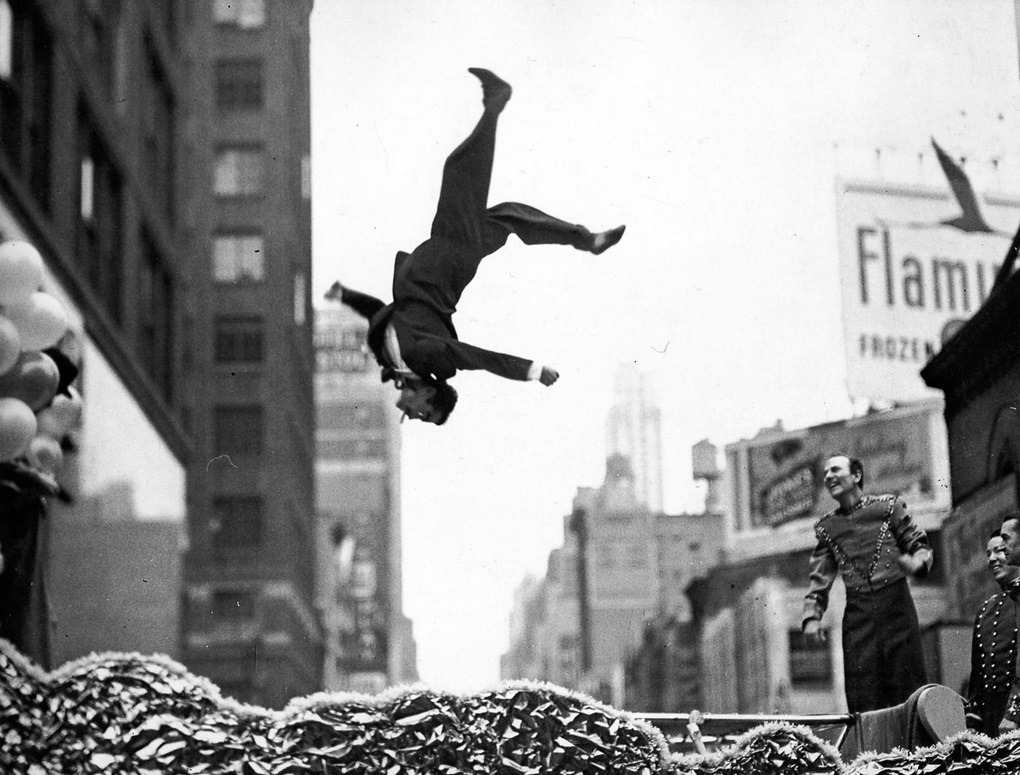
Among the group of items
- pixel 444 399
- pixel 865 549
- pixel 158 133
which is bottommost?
pixel 865 549

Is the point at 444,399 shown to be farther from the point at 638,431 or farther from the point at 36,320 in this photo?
the point at 36,320

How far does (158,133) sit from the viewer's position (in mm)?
3736

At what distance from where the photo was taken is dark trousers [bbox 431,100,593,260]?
380 centimetres

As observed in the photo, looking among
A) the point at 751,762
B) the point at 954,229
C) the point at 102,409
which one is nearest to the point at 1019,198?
the point at 954,229

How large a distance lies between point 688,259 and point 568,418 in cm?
48

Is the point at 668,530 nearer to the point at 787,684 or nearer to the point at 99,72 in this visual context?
the point at 787,684

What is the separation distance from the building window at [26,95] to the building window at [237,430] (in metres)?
0.61

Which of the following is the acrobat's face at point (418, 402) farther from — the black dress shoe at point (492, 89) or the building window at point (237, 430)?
the black dress shoe at point (492, 89)

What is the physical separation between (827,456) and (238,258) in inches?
57.8

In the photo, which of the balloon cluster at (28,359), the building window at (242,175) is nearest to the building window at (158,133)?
the building window at (242,175)

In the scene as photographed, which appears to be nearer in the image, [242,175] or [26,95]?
[26,95]


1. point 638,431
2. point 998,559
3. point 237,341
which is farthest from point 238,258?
point 998,559

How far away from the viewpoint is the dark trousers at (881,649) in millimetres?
3723

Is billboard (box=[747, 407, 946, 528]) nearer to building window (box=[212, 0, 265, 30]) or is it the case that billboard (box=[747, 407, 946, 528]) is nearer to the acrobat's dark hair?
the acrobat's dark hair
